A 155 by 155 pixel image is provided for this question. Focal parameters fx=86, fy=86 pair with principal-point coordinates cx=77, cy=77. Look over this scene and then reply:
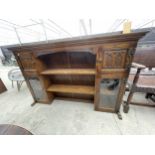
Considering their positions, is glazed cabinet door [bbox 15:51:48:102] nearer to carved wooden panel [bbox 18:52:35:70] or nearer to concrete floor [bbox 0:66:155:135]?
carved wooden panel [bbox 18:52:35:70]

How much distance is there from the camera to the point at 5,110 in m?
2.03

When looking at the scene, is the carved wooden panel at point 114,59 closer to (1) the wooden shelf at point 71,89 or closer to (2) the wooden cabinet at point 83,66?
(2) the wooden cabinet at point 83,66

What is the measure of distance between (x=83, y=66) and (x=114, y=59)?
60cm

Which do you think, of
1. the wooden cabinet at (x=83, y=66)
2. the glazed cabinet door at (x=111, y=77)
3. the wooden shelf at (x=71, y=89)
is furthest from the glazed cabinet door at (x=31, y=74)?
the glazed cabinet door at (x=111, y=77)

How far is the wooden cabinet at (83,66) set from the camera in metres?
1.14

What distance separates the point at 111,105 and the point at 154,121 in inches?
28.2

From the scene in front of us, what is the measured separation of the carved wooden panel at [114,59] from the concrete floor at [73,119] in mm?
988

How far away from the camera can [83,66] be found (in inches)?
64.9

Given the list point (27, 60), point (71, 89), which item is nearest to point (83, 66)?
point (71, 89)

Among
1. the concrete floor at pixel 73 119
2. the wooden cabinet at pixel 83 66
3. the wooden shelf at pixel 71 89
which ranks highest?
the wooden cabinet at pixel 83 66

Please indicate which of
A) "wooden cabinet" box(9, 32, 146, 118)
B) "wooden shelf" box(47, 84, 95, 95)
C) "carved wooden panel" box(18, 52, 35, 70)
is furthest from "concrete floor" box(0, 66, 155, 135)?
"carved wooden panel" box(18, 52, 35, 70)

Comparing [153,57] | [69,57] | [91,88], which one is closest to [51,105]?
[91,88]

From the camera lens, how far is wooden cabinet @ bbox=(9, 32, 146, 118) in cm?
114
